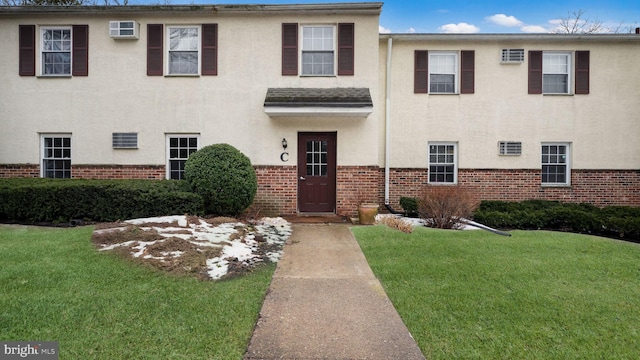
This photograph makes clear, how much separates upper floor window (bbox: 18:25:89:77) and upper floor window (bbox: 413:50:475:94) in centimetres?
965

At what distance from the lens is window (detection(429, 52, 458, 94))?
1122cm

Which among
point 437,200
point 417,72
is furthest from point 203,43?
point 437,200

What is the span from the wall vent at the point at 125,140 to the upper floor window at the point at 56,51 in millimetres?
2288

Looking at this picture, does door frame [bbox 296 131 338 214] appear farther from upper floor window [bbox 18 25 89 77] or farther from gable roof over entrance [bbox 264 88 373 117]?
upper floor window [bbox 18 25 89 77]

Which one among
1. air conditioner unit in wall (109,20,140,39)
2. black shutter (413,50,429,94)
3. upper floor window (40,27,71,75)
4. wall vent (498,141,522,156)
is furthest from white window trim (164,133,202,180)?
wall vent (498,141,522,156)

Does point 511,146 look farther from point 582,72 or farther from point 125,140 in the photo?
point 125,140

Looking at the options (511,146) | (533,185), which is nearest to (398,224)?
(511,146)

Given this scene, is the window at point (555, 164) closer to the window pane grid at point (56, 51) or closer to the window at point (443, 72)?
the window at point (443, 72)

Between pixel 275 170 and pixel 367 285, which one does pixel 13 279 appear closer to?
pixel 367 285

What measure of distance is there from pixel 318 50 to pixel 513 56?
5.99 m

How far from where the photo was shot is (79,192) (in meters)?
7.93

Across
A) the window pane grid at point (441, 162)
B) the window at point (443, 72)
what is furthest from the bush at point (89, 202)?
the window at point (443, 72)

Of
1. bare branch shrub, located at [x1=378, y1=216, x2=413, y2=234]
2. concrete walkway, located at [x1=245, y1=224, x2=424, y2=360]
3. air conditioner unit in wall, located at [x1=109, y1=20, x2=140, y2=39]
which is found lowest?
concrete walkway, located at [x1=245, y1=224, x2=424, y2=360]

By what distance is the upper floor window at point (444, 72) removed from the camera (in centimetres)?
1109
